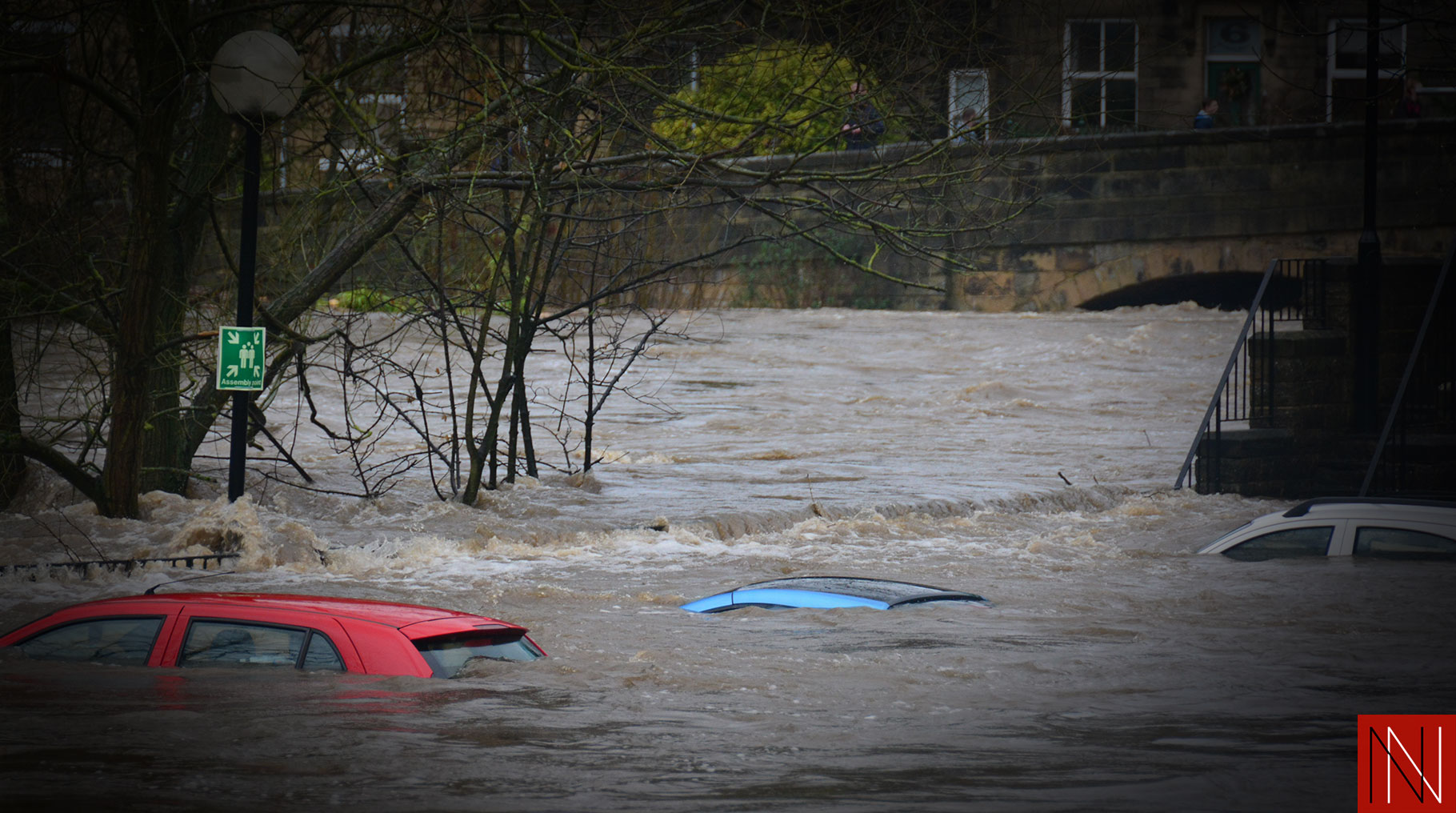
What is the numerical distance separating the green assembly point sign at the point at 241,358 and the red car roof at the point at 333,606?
426 cm

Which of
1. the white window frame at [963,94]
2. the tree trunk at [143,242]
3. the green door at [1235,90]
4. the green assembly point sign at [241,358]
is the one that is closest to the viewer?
the green assembly point sign at [241,358]

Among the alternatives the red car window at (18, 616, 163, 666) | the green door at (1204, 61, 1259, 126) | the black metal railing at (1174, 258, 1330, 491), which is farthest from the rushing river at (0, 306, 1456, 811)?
the green door at (1204, 61, 1259, 126)

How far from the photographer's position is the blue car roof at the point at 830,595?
859cm

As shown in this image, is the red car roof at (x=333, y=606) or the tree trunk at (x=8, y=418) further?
the tree trunk at (x=8, y=418)

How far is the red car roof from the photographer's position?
6.33 meters

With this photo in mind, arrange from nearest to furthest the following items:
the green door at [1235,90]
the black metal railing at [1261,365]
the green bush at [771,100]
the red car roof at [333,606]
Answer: the red car roof at [333,606], the green bush at [771,100], the black metal railing at [1261,365], the green door at [1235,90]

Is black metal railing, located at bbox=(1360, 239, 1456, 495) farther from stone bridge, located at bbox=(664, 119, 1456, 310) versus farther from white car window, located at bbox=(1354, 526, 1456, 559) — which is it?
stone bridge, located at bbox=(664, 119, 1456, 310)

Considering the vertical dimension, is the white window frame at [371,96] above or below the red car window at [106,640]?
above

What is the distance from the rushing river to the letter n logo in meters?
0.11

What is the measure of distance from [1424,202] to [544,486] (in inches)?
761

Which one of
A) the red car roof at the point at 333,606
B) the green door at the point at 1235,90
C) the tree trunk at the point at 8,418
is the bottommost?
the red car roof at the point at 333,606

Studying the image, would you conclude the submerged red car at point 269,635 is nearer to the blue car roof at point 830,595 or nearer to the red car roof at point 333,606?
the red car roof at point 333,606

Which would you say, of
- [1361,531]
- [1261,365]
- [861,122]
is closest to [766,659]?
[1361,531]

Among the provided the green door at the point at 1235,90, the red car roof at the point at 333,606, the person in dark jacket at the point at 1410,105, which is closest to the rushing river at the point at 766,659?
the red car roof at the point at 333,606
